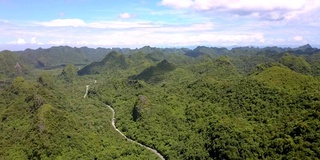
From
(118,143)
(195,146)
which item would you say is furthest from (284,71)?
(118,143)

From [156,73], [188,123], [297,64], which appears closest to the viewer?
[188,123]

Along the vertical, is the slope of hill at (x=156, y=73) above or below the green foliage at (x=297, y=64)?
below

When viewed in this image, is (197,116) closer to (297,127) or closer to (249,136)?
(249,136)

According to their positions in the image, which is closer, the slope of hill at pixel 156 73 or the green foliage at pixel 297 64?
the green foliage at pixel 297 64

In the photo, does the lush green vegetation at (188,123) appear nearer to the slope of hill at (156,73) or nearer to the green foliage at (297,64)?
the slope of hill at (156,73)

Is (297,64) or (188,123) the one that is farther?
(297,64)

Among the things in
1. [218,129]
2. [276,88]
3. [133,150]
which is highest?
[276,88]

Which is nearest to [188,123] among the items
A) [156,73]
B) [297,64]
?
[156,73]

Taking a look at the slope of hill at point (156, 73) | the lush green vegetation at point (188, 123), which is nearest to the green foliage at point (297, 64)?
the lush green vegetation at point (188, 123)

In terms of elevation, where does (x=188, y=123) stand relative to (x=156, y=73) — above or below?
below

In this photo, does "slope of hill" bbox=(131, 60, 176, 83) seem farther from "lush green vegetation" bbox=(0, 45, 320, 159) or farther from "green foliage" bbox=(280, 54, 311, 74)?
"green foliage" bbox=(280, 54, 311, 74)

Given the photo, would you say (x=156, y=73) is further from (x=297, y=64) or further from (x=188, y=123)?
(x=188, y=123)
